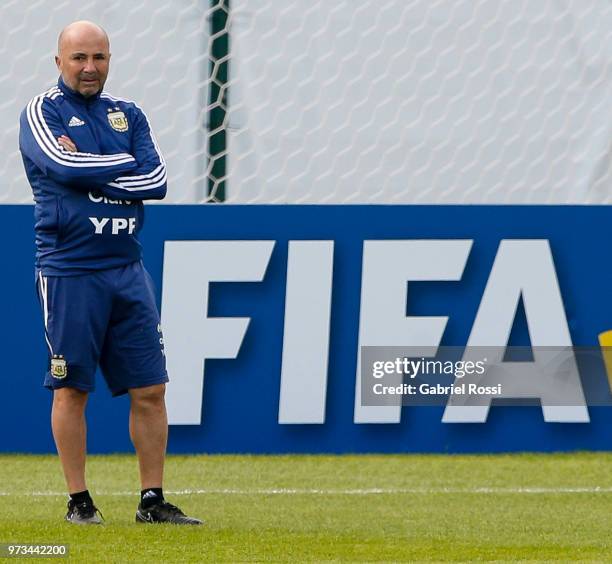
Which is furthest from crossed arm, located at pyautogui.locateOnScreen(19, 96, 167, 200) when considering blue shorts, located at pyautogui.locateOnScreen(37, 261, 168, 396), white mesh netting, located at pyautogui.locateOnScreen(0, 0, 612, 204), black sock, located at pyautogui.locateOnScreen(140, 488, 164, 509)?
white mesh netting, located at pyautogui.locateOnScreen(0, 0, 612, 204)

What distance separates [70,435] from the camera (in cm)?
457

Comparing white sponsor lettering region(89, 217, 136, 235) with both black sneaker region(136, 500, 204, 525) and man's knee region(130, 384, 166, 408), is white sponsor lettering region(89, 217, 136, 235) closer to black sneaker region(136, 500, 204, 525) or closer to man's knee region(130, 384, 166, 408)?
man's knee region(130, 384, 166, 408)

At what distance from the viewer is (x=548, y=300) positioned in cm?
639

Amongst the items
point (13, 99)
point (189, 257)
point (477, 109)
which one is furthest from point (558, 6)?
point (13, 99)

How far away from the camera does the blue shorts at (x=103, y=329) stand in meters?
4.53

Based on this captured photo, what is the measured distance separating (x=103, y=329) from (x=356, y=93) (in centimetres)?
228

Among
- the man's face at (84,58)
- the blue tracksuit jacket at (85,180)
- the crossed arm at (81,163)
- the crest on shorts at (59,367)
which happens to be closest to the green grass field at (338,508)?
the crest on shorts at (59,367)

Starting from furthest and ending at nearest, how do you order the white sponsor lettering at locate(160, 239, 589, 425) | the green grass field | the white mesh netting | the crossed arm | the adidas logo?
the white mesh netting, the white sponsor lettering at locate(160, 239, 589, 425), the adidas logo, the crossed arm, the green grass field

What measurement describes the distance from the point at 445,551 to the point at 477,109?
2829 millimetres

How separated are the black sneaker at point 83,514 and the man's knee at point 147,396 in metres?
0.32

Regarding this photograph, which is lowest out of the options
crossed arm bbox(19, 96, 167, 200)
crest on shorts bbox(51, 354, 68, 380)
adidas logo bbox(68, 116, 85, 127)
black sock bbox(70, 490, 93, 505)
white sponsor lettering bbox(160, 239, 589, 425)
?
black sock bbox(70, 490, 93, 505)

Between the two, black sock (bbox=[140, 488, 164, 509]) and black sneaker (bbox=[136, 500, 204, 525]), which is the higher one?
black sock (bbox=[140, 488, 164, 509])

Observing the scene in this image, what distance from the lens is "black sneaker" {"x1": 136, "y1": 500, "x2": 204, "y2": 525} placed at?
4.55 metres

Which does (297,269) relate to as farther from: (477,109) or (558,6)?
(558,6)
